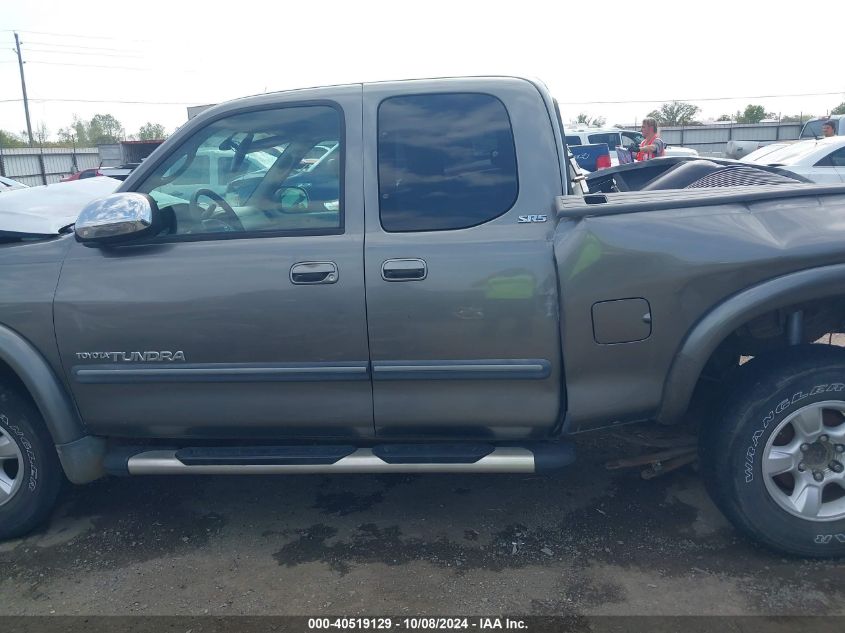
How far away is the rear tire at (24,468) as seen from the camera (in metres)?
3.17

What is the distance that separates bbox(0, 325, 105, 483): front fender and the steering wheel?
3.04ft

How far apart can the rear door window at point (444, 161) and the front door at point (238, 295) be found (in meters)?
0.15

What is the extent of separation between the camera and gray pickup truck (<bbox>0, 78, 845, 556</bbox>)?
2783 mm

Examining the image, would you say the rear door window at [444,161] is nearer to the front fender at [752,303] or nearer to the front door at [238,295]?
the front door at [238,295]

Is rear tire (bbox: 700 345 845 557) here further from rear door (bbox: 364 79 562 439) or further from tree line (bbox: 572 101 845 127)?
tree line (bbox: 572 101 845 127)

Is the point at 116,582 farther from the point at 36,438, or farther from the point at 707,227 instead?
the point at 707,227

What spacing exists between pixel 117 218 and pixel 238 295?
59cm

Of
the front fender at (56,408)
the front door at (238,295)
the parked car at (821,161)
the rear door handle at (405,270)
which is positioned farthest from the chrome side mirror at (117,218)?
the parked car at (821,161)

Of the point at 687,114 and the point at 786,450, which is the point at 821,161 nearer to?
the point at 786,450

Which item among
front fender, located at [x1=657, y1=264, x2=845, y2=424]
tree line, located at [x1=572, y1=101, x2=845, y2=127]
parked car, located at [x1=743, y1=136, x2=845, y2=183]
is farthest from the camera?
tree line, located at [x1=572, y1=101, x2=845, y2=127]

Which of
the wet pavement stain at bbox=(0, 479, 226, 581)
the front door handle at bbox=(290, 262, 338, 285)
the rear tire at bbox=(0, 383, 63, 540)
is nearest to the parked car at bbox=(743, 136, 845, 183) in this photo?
the front door handle at bbox=(290, 262, 338, 285)

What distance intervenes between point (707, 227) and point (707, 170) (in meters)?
1.25

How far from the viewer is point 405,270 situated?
2854mm

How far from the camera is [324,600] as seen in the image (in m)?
2.81
